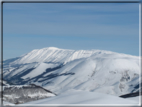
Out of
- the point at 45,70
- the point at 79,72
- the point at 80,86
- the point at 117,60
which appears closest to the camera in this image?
the point at 80,86

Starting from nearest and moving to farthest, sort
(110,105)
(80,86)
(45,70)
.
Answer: (110,105) < (80,86) < (45,70)

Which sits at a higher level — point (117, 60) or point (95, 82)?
point (117, 60)

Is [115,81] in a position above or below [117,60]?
below

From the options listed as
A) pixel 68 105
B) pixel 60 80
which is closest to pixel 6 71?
pixel 60 80

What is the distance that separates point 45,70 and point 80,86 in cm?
6800

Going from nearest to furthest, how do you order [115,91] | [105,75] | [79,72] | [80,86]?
[115,91] < [80,86] < [105,75] < [79,72]

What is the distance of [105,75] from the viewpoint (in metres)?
126

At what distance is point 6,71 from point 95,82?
240ft

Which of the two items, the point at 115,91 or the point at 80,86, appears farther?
the point at 80,86

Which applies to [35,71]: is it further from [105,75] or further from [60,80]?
[105,75]

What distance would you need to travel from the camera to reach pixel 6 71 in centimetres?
16600

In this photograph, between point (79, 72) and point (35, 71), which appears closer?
point (79, 72)

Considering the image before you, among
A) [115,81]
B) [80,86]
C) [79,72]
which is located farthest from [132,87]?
[79,72]

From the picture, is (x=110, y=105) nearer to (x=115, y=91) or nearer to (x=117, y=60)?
(x=115, y=91)
